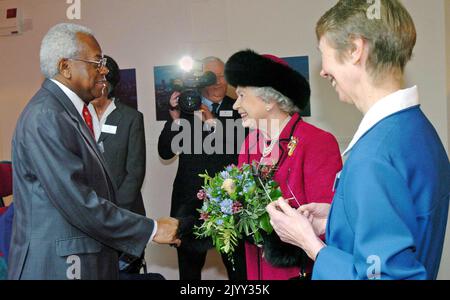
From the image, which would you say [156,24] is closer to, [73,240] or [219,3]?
[219,3]

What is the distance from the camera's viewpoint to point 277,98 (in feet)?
7.20

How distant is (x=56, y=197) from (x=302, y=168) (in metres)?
1.00

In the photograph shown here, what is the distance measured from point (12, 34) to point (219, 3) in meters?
1.52

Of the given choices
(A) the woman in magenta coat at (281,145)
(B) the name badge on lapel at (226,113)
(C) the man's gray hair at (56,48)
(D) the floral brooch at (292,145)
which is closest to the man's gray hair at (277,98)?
(A) the woman in magenta coat at (281,145)

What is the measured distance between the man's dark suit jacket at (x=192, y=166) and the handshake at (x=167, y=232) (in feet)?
2.03

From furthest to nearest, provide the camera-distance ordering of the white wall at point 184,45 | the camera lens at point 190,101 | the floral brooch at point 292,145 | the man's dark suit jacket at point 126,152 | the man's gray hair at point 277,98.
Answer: the camera lens at point 190,101
the man's dark suit jacket at point 126,152
the white wall at point 184,45
the man's gray hair at point 277,98
the floral brooch at point 292,145

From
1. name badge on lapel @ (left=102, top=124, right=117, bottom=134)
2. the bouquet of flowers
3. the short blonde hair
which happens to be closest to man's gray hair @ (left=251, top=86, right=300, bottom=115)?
the bouquet of flowers

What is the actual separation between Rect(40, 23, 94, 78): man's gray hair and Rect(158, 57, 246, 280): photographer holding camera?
4.11 feet

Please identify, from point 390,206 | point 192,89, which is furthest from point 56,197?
point 192,89

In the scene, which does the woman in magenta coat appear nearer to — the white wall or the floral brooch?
the floral brooch

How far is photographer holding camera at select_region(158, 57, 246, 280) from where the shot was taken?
A: 9.37 ft

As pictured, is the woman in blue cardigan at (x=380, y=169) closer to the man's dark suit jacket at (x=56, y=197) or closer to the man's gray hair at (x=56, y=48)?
the man's dark suit jacket at (x=56, y=197)

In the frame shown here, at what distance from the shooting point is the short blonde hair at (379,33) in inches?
40.8
